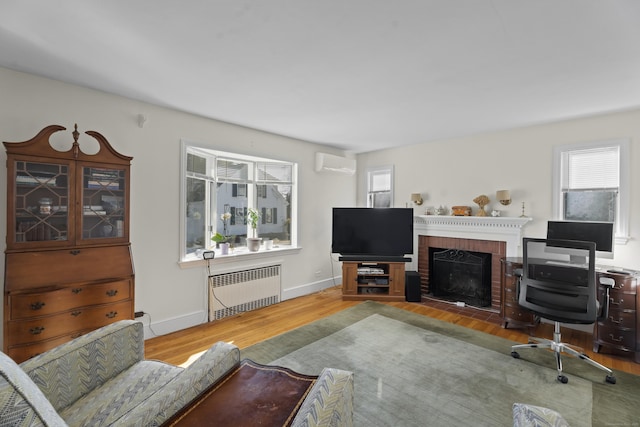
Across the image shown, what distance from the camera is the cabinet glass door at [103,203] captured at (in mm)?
2629

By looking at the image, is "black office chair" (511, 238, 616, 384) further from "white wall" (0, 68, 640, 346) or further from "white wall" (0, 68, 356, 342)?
"white wall" (0, 68, 356, 342)

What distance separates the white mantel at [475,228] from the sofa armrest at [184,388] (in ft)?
13.1

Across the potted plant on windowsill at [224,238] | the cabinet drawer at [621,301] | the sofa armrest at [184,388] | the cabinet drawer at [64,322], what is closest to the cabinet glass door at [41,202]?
the cabinet drawer at [64,322]

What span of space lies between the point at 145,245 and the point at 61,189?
98cm

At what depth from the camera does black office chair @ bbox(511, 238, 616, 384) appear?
250 cm

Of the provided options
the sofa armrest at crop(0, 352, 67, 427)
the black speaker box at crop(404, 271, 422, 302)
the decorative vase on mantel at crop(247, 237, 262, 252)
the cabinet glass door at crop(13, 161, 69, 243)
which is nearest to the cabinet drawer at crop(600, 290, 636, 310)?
the black speaker box at crop(404, 271, 422, 302)

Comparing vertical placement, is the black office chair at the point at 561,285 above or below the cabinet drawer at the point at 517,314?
above

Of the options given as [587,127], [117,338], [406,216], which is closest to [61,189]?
[117,338]

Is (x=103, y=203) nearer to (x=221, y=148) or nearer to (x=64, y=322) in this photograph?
(x=64, y=322)

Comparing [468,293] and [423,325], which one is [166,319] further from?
[468,293]

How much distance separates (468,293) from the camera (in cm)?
461

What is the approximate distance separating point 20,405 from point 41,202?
2327 millimetres

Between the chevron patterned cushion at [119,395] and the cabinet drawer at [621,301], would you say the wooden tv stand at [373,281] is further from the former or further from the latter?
the chevron patterned cushion at [119,395]

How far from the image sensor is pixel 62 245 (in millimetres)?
2486
